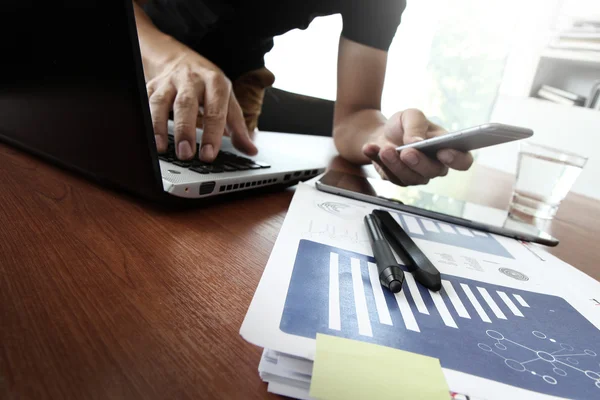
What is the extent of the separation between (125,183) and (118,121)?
3.1 inches

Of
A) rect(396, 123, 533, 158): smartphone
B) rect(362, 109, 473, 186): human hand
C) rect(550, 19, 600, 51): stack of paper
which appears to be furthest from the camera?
rect(550, 19, 600, 51): stack of paper

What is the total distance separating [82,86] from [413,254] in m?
0.30

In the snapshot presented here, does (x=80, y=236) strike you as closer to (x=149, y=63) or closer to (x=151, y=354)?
(x=151, y=354)

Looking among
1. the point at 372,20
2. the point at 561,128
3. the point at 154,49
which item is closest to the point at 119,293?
the point at 154,49

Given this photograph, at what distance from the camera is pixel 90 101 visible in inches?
11.5

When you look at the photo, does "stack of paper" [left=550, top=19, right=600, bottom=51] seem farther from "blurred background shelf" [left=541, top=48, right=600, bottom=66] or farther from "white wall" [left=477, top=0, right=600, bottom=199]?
"white wall" [left=477, top=0, right=600, bottom=199]

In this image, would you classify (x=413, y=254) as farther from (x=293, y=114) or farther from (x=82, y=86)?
(x=293, y=114)

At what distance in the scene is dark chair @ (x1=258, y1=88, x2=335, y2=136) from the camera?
52.5 inches

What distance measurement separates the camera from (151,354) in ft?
0.57

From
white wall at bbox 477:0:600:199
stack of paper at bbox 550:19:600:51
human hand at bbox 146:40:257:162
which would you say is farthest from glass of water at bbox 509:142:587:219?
stack of paper at bbox 550:19:600:51

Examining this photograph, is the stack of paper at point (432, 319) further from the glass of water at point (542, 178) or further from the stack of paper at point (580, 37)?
the stack of paper at point (580, 37)

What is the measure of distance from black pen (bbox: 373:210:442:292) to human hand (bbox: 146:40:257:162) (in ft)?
0.68

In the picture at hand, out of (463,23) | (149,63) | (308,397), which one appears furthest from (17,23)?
(463,23)

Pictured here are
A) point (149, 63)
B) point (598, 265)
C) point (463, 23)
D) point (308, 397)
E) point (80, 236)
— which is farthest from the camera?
point (463, 23)
